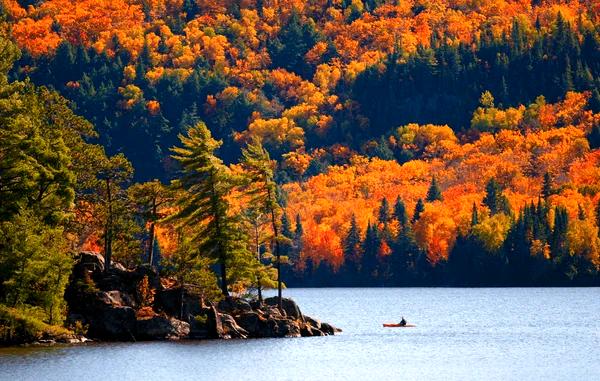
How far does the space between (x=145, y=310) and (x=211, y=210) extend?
34.0ft

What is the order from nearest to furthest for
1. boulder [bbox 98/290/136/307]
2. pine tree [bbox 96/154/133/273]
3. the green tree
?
boulder [bbox 98/290/136/307], pine tree [bbox 96/154/133/273], the green tree

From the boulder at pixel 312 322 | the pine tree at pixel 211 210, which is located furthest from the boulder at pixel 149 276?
the boulder at pixel 312 322

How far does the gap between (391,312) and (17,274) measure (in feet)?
246

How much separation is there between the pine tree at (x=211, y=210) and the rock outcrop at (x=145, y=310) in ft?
10.4

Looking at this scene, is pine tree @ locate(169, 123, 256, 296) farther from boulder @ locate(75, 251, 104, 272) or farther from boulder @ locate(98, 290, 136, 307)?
boulder @ locate(98, 290, 136, 307)

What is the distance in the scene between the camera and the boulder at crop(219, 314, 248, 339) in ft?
366

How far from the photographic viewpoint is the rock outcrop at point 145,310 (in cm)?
10869

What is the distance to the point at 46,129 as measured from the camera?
384 ft

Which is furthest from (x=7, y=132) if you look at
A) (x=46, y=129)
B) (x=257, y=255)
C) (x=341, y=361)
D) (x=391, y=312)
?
(x=391, y=312)

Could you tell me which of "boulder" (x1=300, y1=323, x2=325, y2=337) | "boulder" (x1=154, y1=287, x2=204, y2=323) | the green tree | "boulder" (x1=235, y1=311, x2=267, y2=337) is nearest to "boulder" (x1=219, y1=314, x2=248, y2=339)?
"boulder" (x1=235, y1=311, x2=267, y2=337)

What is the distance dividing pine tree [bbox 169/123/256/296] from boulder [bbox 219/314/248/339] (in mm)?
2595

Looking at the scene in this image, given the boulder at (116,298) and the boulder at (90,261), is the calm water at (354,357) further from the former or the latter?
the boulder at (90,261)

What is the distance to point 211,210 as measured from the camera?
11600cm

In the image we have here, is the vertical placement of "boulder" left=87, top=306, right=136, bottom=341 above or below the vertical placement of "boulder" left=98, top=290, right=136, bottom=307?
below
